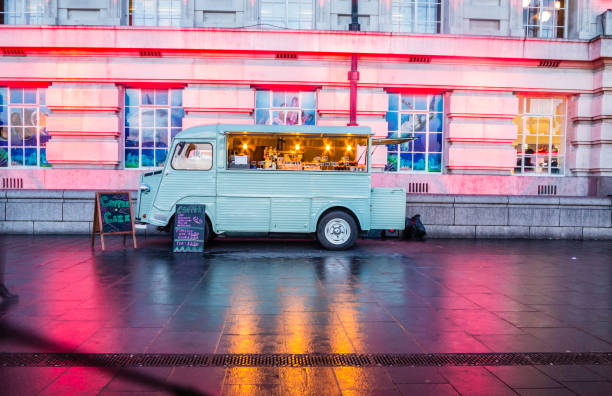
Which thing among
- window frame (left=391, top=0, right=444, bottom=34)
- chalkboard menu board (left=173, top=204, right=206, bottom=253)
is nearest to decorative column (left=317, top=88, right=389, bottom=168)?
window frame (left=391, top=0, right=444, bottom=34)

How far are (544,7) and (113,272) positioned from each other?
643 inches

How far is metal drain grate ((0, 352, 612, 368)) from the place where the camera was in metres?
4.12

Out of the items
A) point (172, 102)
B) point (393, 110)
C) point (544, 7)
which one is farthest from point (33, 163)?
point (544, 7)

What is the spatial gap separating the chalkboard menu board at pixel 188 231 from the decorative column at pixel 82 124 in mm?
5922

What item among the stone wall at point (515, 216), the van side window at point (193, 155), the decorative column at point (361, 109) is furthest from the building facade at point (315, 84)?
the van side window at point (193, 155)

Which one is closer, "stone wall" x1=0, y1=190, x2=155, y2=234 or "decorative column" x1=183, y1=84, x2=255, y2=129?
"stone wall" x1=0, y1=190, x2=155, y2=234

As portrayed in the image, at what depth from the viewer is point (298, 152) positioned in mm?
11977

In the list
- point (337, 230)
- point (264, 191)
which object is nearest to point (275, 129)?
point (264, 191)

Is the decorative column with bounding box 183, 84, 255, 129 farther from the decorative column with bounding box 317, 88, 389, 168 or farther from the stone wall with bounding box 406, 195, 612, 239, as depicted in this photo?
the stone wall with bounding box 406, 195, 612, 239

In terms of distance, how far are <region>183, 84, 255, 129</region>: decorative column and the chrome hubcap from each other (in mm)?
5591

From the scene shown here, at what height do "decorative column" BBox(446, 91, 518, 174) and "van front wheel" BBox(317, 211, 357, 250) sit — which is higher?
"decorative column" BBox(446, 91, 518, 174)

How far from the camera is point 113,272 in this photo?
824 cm

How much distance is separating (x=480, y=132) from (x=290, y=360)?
44.0 feet

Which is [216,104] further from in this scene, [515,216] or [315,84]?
[515,216]
